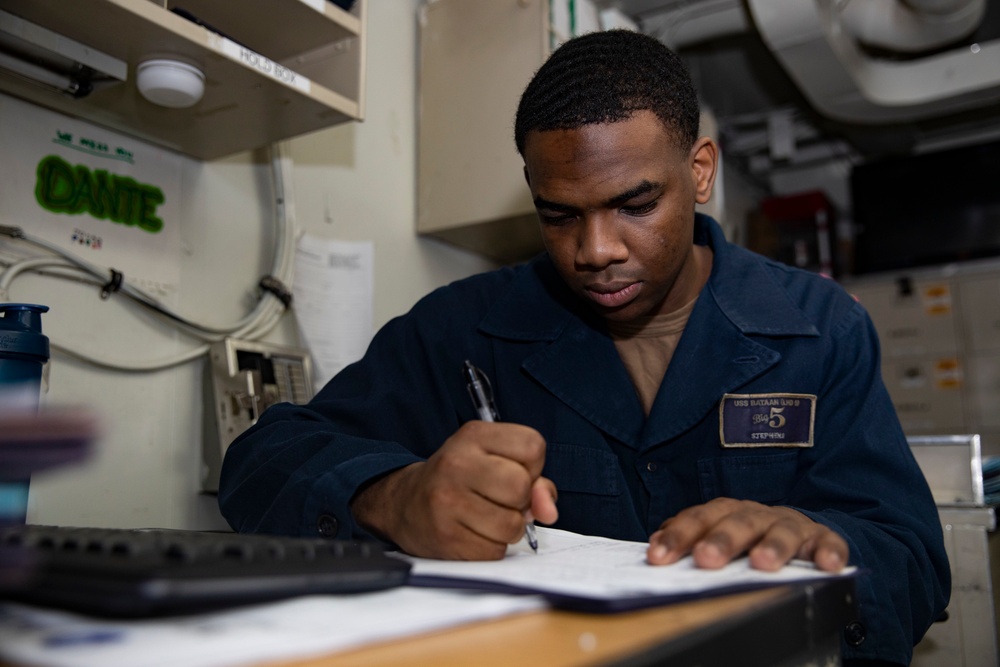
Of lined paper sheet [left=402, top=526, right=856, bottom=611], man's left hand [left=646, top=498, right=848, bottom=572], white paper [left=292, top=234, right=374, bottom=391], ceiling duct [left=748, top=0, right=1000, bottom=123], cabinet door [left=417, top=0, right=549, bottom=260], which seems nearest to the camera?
lined paper sheet [left=402, top=526, right=856, bottom=611]

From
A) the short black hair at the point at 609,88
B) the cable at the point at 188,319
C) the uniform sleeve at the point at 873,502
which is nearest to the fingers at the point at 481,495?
the uniform sleeve at the point at 873,502

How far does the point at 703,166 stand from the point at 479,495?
737mm

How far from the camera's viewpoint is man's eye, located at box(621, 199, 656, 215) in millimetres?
967

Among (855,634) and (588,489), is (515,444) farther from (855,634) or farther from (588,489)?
(588,489)

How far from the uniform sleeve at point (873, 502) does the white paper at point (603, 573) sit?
0.36 feet

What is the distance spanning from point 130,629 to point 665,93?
0.90 meters

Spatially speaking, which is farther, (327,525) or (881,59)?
(881,59)

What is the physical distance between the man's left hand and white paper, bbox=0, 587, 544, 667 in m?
0.18

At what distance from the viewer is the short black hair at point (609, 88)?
960 millimetres

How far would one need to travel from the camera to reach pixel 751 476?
3.28 feet

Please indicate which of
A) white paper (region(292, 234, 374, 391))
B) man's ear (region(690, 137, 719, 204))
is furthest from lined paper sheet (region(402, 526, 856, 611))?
white paper (region(292, 234, 374, 391))

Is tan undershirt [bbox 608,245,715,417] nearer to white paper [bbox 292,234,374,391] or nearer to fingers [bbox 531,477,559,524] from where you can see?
fingers [bbox 531,477,559,524]

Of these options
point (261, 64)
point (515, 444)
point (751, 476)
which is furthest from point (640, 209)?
point (261, 64)

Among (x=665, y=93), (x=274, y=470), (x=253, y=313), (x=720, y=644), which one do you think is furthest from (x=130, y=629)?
(x=253, y=313)
